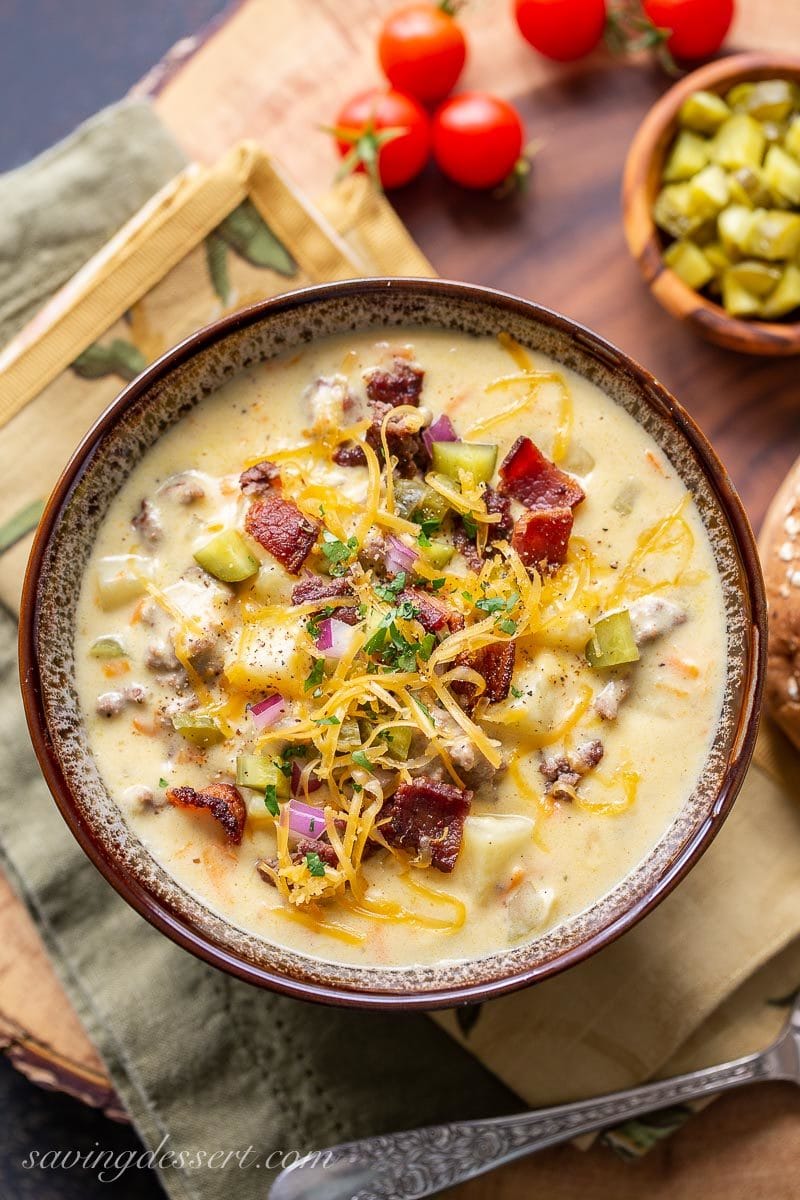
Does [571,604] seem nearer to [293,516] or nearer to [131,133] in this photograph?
[293,516]

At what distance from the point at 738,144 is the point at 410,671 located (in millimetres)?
2301

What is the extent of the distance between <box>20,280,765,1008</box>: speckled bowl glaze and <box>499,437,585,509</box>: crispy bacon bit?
32cm

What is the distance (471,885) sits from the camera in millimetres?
3166

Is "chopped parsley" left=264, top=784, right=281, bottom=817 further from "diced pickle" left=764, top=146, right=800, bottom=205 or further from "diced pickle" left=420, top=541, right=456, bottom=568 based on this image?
"diced pickle" left=764, top=146, right=800, bottom=205

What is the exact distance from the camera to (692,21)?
405 centimetres

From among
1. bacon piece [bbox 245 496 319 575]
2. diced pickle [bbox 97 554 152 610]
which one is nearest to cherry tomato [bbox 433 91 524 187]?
bacon piece [bbox 245 496 319 575]

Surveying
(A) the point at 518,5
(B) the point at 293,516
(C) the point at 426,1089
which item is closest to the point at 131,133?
(A) the point at 518,5

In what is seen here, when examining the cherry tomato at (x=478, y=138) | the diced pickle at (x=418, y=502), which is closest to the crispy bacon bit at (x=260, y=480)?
the diced pickle at (x=418, y=502)

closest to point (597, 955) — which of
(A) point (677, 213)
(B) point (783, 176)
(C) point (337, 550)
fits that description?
(C) point (337, 550)

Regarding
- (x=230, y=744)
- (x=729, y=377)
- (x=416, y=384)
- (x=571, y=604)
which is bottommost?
(x=729, y=377)

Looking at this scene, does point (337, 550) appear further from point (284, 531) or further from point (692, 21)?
point (692, 21)

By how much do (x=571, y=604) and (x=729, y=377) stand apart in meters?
1.41

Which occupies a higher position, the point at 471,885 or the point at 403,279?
the point at 403,279

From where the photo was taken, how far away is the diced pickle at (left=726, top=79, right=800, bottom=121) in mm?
3986
